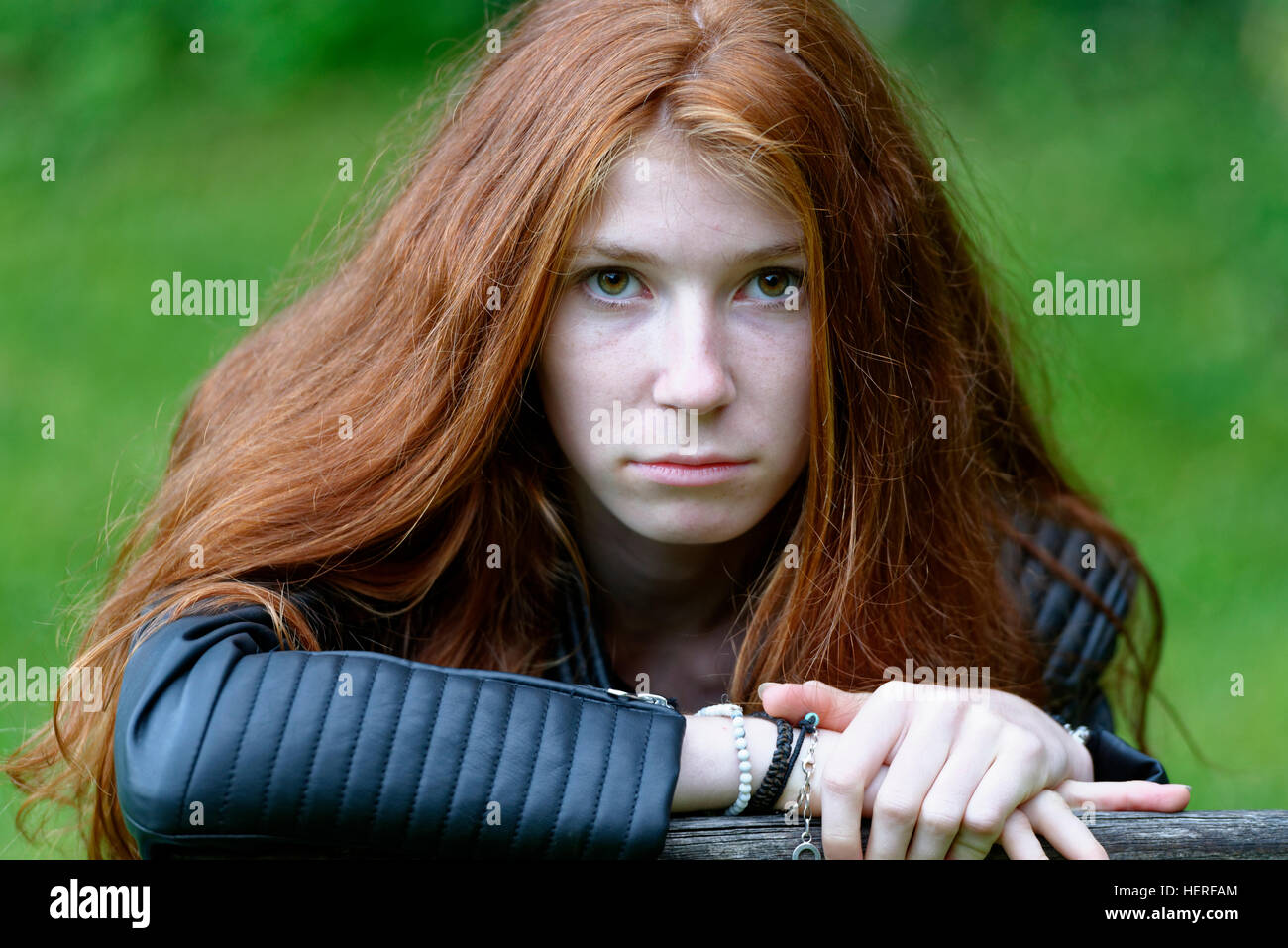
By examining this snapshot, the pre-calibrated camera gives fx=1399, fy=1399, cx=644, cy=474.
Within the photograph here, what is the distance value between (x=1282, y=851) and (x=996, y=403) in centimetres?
129

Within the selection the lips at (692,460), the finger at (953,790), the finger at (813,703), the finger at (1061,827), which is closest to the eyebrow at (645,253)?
the lips at (692,460)

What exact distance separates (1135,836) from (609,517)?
3.76 feet

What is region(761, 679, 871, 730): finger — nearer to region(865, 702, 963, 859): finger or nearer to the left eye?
region(865, 702, 963, 859): finger

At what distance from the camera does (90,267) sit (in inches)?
Result: 236

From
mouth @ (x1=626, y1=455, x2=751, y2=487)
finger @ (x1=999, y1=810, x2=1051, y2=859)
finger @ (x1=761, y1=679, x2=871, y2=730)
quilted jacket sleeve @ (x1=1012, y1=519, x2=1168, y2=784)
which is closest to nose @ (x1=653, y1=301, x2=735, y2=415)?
mouth @ (x1=626, y1=455, x2=751, y2=487)

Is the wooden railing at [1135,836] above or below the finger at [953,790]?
Answer: below

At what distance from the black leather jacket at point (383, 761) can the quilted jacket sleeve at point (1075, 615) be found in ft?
4.04

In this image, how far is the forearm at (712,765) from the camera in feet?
6.25

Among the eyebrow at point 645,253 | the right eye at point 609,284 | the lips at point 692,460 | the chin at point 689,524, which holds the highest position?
the eyebrow at point 645,253

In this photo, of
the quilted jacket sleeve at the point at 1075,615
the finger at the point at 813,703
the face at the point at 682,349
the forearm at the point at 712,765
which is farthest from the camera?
the quilted jacket sleeve at the point at 1075,615

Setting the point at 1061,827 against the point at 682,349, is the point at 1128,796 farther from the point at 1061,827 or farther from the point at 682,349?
the point at 682,349

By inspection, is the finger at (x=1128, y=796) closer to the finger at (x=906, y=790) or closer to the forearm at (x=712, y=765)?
the finger at (x=906, y=790)

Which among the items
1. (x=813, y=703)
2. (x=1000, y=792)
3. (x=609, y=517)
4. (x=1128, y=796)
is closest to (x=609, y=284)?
(x=609, y=517)

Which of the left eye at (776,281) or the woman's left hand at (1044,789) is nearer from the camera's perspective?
the woman's left hand at (1044,789)
